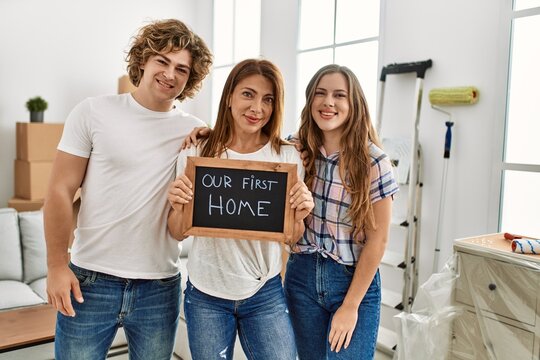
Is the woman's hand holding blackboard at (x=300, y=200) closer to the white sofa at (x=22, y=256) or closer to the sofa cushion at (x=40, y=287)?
the white sofa at (x=22, y=256)

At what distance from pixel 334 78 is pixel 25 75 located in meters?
4.10

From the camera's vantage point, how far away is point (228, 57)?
16.7 feet

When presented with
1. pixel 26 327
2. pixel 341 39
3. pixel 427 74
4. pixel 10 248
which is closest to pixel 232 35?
pixel 341 39

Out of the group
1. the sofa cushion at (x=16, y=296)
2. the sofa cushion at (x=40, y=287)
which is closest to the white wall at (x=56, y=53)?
the sofa cushion at (x=40, y=287)

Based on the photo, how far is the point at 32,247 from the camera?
316 cm

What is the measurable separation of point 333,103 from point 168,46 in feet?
1.65

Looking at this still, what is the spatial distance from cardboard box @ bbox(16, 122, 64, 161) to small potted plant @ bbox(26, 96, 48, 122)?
137mm

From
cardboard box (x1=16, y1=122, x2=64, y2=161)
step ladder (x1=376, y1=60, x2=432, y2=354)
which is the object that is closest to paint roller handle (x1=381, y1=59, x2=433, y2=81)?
step ladder (x1=376, y1=60, x2=432, y2=354)

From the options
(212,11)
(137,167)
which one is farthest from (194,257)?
(212,11)

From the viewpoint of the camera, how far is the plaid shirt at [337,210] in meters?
1.39

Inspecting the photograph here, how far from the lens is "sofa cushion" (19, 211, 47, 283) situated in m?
3.15

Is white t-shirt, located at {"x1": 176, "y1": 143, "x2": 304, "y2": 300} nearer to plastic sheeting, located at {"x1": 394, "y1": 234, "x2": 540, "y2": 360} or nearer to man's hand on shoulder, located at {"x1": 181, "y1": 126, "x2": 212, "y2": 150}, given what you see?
man's hand on shoulder, located at {"x1": 181, "y1": 126, "x2": 212, "y2": 150}

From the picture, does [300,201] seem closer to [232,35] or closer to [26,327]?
[26,327]

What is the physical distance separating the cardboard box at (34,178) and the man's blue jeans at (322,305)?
11.4 ft
